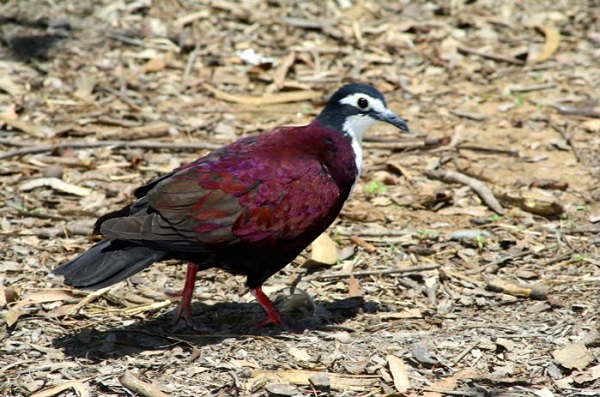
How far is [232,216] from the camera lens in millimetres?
5207

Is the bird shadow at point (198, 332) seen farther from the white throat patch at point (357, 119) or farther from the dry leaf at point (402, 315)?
Result: the white throat patch at point (357, 119)

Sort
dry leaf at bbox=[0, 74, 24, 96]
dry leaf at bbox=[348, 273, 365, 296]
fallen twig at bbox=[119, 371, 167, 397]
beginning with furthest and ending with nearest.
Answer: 1. dry leaf at bbox=[0, 74, 24, 96]
2. dry leaf at bbox=[348, 273, 365, 296]
3. fallen twig at bbox=[119, 371, 167, 397]

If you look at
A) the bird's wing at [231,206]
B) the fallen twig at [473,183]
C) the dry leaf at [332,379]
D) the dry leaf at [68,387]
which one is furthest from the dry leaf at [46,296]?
the fallen twig at [473,183]

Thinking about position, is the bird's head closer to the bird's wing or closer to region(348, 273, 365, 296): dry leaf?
the bird's wing

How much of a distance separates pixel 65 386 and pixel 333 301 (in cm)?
189

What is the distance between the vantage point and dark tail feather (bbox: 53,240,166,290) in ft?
16.4

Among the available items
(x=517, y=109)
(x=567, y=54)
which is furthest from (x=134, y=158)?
(x=567, y=54)

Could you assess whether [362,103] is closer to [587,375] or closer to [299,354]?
[299,354]

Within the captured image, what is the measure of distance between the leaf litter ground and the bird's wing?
63cm

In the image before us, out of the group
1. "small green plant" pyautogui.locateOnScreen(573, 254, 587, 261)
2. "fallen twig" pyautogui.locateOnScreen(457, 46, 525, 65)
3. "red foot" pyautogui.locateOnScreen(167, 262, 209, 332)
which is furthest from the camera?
"fallen twig" pyautogui.locateOnScreen(457, 46, 525, 65)

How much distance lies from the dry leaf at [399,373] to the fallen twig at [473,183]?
7.77ft

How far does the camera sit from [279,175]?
533 centimetres

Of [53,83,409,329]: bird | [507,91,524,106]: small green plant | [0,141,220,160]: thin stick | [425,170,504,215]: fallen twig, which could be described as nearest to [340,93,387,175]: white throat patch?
[53,83,409,329]: bird

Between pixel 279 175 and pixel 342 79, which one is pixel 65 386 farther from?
pixel 342 79
